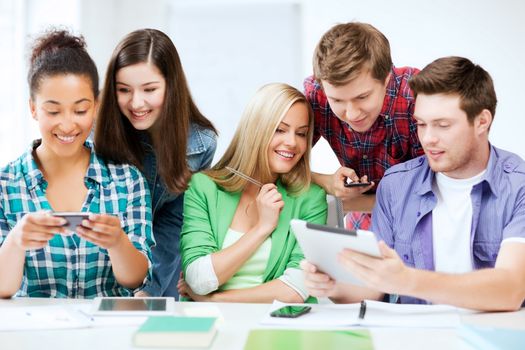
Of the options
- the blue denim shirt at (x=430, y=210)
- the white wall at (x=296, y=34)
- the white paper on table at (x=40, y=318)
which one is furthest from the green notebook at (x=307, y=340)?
the white wall at (x=296, y=34)

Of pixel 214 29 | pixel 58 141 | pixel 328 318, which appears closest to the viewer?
pixel 328 318

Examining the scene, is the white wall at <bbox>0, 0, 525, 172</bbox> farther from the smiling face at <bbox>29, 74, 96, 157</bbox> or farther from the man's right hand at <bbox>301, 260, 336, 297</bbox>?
the man's right hand at <bbox>301, 260, 336, 297</bbox>

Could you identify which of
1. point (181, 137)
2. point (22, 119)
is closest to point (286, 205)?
point (181, 137)

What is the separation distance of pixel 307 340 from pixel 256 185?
922 mm

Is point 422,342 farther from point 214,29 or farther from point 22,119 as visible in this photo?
point 214,29

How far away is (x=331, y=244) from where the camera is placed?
60.3 inches

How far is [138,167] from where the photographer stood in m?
2.22

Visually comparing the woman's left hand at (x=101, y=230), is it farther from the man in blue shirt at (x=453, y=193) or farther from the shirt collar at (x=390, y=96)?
the shirt collar at (x=390, y=96)

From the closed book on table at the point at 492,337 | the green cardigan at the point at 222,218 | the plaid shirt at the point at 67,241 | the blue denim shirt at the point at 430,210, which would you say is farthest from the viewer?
the green cardigan at the point at 222,218

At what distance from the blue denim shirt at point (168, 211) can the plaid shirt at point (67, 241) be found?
343 mm

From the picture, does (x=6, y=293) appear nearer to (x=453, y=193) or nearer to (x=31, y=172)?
(x=31, y=172)

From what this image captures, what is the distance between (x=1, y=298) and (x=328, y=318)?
93cm

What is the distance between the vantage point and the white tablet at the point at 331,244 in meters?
1.45

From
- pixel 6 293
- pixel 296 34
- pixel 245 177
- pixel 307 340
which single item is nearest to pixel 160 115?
pixel 245 177
